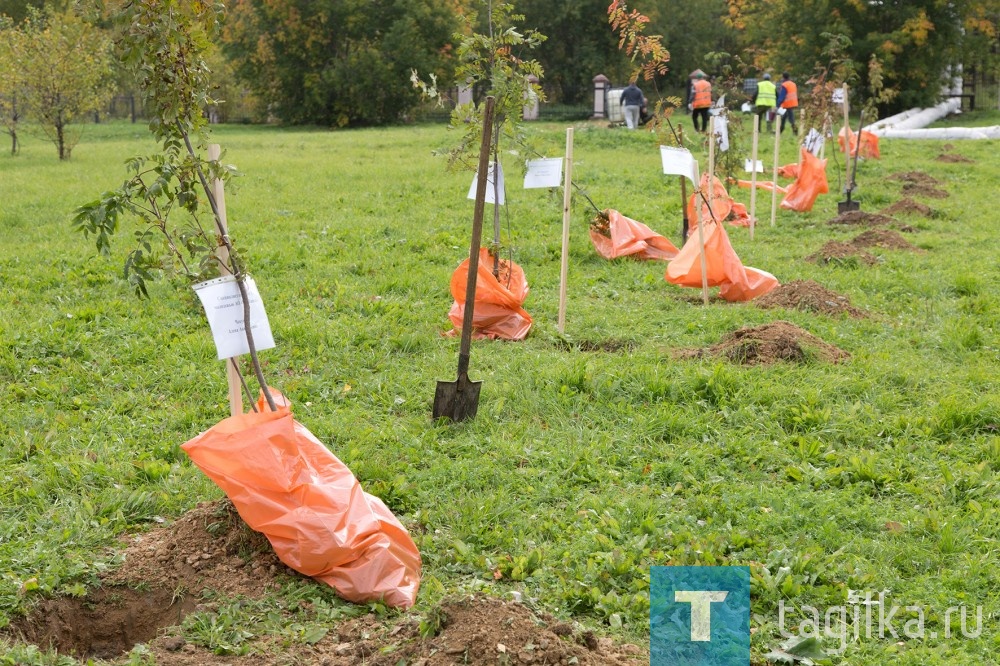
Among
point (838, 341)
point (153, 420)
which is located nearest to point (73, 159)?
point (153, 420)

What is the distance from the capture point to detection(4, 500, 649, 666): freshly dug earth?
2945mm

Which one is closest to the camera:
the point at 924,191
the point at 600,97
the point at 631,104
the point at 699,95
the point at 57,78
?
the point at 924,191

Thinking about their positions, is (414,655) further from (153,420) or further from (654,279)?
(654,279)

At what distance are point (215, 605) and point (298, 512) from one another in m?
0.44

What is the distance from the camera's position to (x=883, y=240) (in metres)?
9.63

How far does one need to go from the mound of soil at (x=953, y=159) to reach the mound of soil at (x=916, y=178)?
1.76 m

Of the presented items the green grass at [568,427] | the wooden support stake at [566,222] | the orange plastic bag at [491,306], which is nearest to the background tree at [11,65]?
the green grass at [568,427]

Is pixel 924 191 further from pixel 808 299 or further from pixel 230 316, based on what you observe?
pixel 230 316

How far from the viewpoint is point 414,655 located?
2.97m

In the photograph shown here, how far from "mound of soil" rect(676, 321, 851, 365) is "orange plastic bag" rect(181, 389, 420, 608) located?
10.2 feet

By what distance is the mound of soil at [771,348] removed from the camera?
5.93m

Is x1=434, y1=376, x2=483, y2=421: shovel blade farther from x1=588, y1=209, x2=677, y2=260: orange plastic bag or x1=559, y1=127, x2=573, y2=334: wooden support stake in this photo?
x1=588, y1=209, x2=677, y2=260: orange plastic bag

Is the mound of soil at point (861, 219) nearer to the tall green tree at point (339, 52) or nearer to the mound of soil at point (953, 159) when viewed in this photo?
the mound of soil at point (953, 159)

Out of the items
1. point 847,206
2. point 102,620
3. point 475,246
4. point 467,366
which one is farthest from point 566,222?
point 847,206
